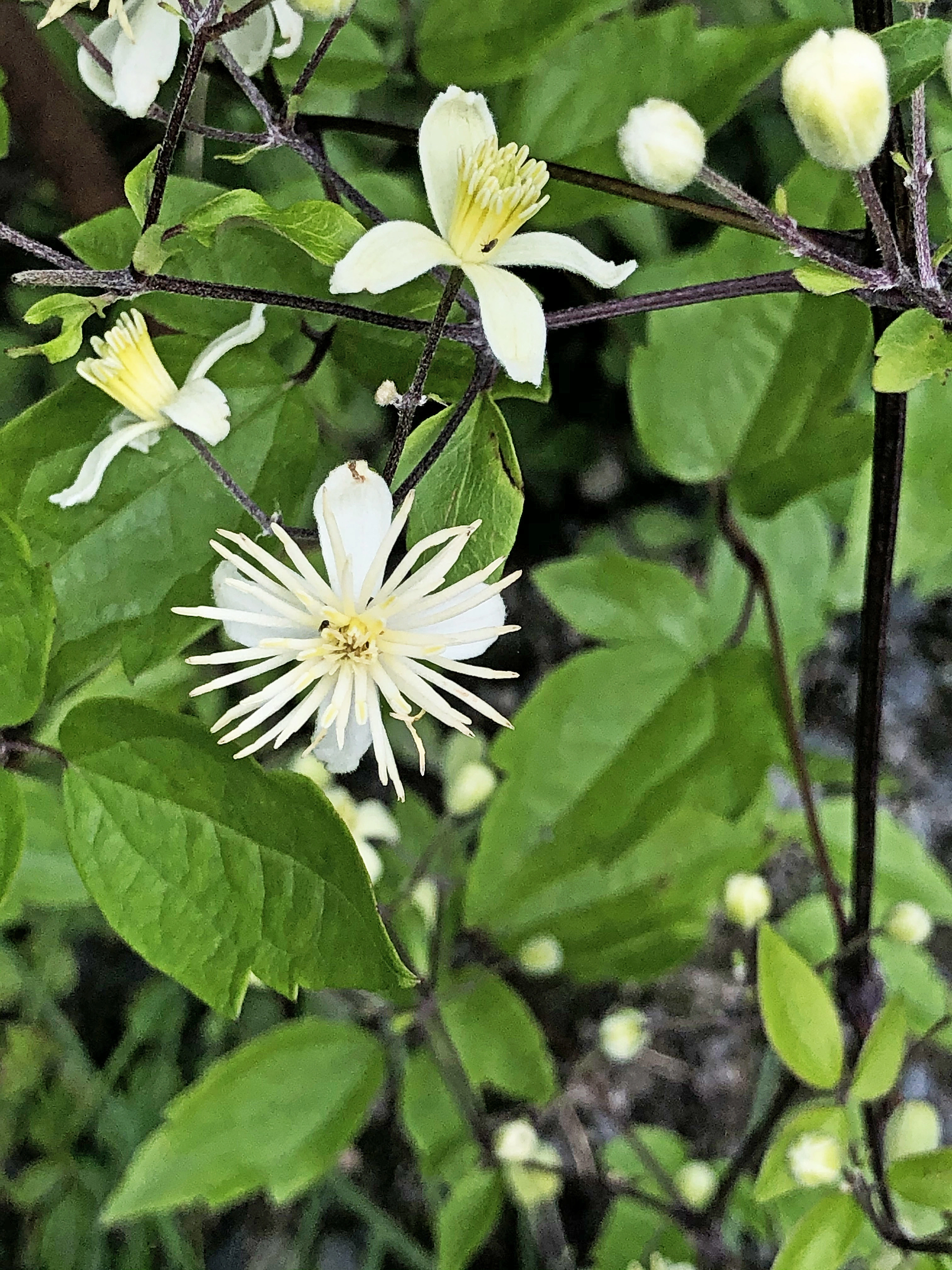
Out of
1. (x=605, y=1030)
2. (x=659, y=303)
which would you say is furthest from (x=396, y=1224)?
(x=659, y=303)

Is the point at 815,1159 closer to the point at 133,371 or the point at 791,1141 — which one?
the point at 791,1141

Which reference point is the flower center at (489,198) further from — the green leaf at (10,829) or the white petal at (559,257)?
the green leaf at (10,829)

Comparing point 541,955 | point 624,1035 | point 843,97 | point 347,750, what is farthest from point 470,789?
point 843,97

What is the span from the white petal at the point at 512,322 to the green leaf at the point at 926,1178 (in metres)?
0.55

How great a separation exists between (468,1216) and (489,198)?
0.92m

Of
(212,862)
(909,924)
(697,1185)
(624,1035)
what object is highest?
(212,862)

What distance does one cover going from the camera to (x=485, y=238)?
477 millimetres

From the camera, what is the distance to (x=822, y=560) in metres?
1.11

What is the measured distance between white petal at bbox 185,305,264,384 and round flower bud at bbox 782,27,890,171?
0.28m

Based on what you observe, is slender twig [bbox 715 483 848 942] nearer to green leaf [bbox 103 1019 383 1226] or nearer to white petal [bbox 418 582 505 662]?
white petal [bbox 418 582 505 662]

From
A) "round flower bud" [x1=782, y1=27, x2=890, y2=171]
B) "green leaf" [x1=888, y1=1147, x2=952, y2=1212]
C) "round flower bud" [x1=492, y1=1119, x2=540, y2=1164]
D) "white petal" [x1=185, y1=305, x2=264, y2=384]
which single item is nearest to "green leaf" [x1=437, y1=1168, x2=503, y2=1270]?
"round flower bud" [x1=492, y1=1119, x2=540, y2=1164]

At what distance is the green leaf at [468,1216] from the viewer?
97 centimetres

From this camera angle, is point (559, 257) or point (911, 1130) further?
point (911, 1130)

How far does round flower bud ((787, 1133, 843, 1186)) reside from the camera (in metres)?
0.67
